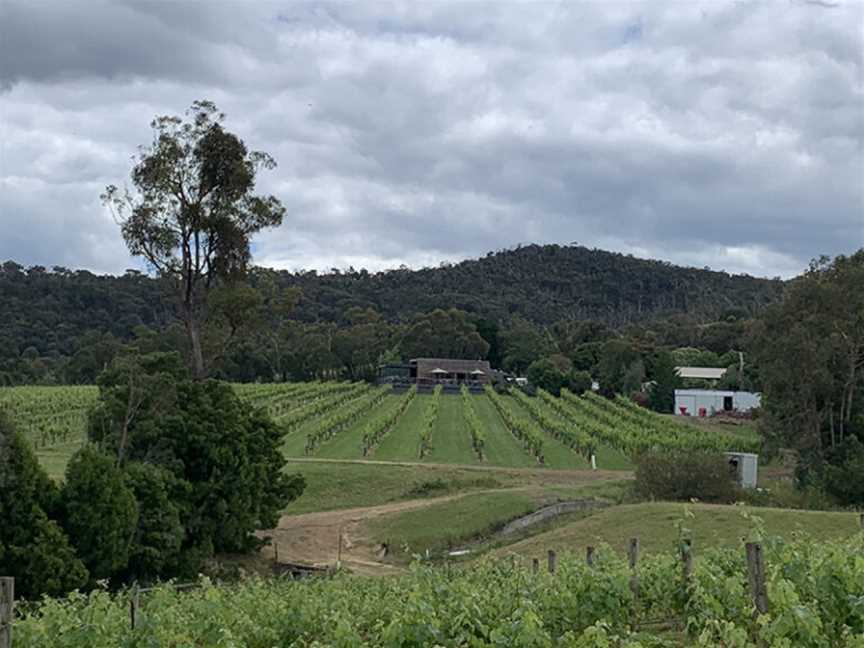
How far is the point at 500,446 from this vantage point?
4341 cm

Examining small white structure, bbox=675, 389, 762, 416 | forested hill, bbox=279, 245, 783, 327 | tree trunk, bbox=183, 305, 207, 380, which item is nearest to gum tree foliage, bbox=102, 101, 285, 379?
tree trunk, bbox=183, 305, 207, 380

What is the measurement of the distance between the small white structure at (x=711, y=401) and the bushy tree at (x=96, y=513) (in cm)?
5185

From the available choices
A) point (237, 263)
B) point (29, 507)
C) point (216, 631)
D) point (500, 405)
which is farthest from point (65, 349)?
point (216, 631)

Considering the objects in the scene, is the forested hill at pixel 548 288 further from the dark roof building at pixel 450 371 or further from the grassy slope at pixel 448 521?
the grassy slope at pixel 448 521

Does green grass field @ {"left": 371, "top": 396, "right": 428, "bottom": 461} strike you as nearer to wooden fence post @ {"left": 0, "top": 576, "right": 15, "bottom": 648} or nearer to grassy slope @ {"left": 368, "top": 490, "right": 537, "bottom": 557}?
grassy slope @ {"left": 368, "top": 490, "right": 537, "bottom": 557}

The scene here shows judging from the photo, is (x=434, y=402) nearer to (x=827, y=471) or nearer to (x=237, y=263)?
(x=827, y=471)

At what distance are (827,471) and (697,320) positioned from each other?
9730 centimetres

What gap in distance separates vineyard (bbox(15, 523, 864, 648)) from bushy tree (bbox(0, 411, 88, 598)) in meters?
5.68

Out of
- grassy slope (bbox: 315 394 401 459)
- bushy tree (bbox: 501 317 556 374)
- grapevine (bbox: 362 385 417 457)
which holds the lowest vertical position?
grassy slope (bbox: 315 394 401 459)

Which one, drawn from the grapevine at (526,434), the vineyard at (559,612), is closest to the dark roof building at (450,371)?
the grapevine at (526,434)

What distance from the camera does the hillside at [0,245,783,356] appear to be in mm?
98375

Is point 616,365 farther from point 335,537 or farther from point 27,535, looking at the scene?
point 27,535

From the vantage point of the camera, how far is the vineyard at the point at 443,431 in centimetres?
3975

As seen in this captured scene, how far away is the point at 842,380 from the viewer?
3306 cm
